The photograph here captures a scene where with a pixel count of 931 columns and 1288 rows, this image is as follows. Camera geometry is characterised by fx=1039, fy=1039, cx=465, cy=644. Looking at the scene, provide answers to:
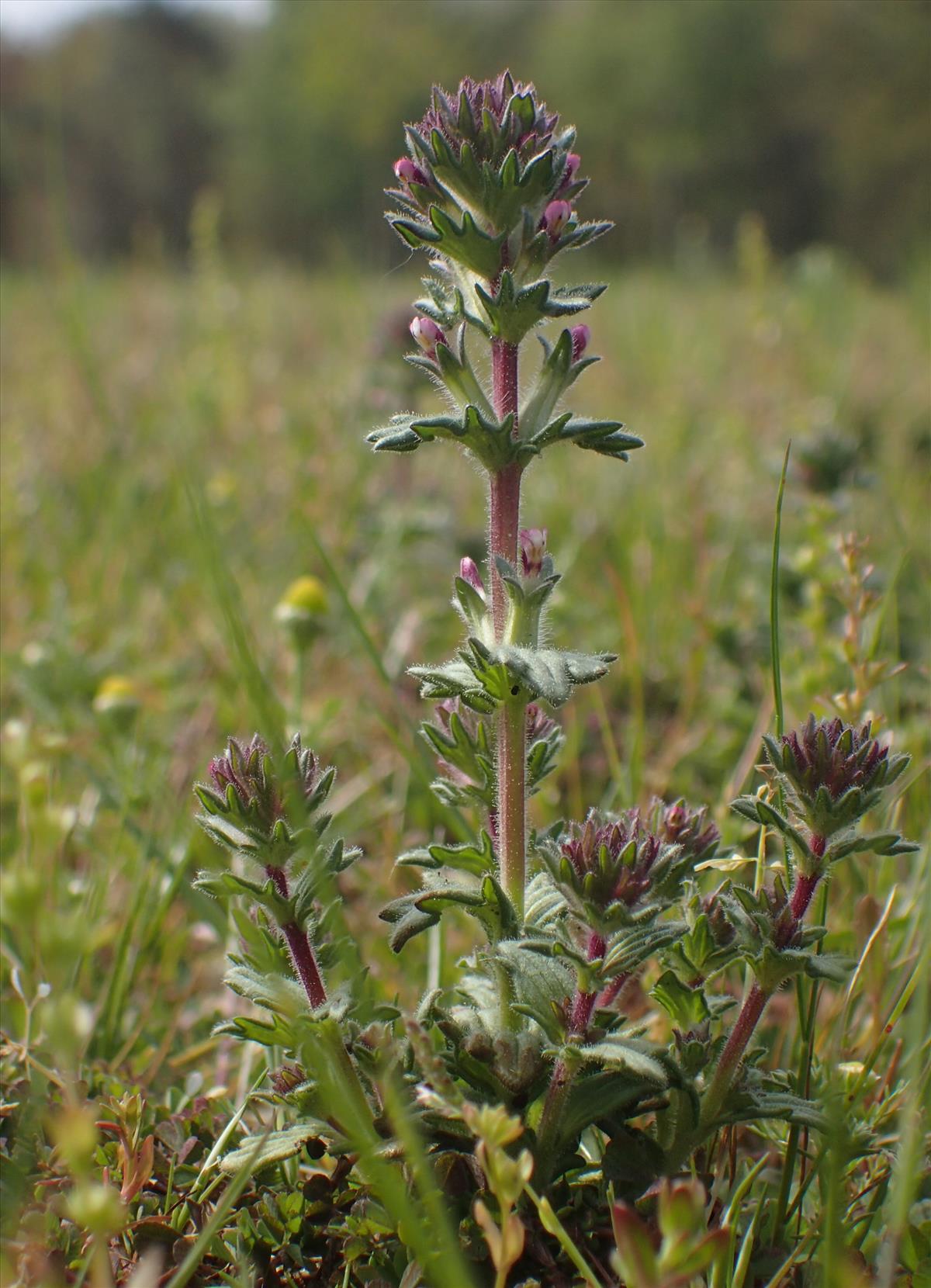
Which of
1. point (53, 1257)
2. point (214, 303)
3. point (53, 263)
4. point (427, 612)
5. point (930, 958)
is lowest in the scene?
point (53, 1257)

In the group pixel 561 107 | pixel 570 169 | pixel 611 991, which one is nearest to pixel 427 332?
pixel 570 169

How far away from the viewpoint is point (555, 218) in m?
1.14

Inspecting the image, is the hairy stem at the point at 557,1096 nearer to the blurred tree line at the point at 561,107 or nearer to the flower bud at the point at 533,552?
the flower bud at the point at 533,552

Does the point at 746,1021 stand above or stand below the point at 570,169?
below

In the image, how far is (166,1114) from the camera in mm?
1356

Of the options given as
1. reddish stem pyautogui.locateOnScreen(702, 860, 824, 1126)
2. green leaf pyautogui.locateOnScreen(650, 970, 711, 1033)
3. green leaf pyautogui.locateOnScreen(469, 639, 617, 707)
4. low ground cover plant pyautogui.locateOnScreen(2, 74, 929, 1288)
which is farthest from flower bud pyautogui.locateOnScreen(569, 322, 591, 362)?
green leaf pyautogui.locateOnScreen(650, 970, 711, 1033)

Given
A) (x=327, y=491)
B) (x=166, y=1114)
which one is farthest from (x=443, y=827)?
(x=327, y=491)

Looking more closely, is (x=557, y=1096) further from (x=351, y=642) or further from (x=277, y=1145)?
(x=351, y=642)

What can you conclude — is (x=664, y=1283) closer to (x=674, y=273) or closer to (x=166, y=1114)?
(x=166, y=1114)

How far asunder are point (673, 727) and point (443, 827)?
30.5 inches

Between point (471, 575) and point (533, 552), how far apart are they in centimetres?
13

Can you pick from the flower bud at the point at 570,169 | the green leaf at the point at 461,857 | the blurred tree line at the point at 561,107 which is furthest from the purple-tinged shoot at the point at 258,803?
the blurred tree line at the point at 561,107

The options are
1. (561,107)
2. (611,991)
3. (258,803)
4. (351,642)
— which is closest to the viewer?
(258,803)

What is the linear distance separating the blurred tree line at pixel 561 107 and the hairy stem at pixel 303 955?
68.5ft
